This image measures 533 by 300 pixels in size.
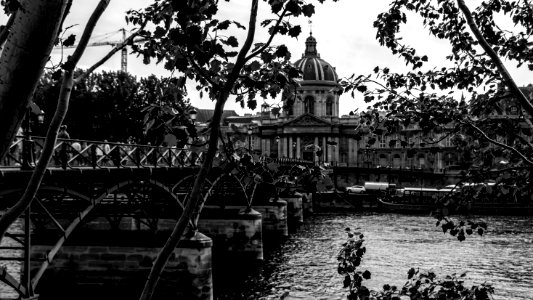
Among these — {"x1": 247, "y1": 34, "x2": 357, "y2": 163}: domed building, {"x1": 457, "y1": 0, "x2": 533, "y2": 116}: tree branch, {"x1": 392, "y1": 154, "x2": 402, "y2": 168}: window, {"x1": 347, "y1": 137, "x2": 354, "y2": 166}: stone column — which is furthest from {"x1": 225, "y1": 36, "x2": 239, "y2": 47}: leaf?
{"x1": 347, "y1": 137, "x2": 354, "y2": 166}: stone column

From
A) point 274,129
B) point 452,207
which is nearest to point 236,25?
point 452,207

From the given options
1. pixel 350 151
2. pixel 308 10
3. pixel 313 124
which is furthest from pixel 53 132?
pixel 350 151

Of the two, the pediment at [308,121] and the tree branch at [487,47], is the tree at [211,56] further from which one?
the pediment at [308,121]

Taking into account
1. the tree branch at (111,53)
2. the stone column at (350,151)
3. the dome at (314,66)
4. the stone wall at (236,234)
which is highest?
the dome at (314,66)

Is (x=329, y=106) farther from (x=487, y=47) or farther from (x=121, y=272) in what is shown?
(x=487, y=47)

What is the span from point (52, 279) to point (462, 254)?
2362 cm

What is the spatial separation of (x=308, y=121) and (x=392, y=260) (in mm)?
91507

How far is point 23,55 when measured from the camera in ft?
8.69

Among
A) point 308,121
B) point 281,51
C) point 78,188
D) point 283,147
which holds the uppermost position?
A: point 308,121

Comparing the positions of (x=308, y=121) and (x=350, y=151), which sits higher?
(x=308, y=121)

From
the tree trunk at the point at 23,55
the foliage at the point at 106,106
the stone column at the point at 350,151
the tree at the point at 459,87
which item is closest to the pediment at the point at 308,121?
the stone column at the point at 350,151

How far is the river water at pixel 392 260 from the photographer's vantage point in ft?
85.0

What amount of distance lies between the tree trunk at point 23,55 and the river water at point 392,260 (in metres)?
22.7

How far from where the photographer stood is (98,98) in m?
60.5
